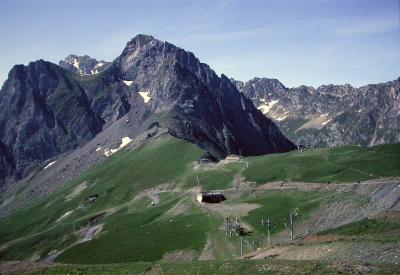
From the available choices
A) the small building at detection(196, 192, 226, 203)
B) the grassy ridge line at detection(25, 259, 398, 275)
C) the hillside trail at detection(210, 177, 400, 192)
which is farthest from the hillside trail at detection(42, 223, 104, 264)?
the grassy ridge line at detection(25, 259, 398, 275)

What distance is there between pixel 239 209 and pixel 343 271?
372 feet

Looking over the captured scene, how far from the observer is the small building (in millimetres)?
187000

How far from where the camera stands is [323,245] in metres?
72.5

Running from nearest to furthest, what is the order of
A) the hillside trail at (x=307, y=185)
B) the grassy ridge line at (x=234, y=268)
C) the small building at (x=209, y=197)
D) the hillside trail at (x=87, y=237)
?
the grassy ridge line at (x=234, y=268)
the hillside trail at (x=307, y=185)
the hillside trail at (x=87, y=237)
the small building at (x=209, y=197)

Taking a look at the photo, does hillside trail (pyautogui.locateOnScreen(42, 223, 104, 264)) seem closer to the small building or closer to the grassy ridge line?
the small building

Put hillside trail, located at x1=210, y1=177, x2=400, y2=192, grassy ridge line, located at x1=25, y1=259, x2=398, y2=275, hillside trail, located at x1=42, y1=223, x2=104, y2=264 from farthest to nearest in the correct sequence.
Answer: hillside trail, located at x1=42, y1=223, x2=104, y2=264, hillside trail, located at x1=210, y1=177, x2=400, y2=192, grassy ridge line, located at x1=25, y1=259, x2=398, y2=275

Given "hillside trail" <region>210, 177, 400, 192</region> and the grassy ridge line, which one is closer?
the grassy ridge line

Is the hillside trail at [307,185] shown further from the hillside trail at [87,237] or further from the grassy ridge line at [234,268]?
the grassy ridge line at [234,268]

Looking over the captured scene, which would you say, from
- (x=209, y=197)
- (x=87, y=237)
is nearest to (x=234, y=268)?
(x=209, y=197)

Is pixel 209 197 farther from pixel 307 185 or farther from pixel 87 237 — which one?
pixel 87 237

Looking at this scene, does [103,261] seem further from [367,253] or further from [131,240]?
[367,253]

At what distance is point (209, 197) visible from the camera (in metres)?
188

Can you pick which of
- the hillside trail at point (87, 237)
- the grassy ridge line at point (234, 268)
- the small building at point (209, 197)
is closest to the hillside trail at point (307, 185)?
the small building at point (209, 197)

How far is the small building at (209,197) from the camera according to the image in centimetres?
18700
